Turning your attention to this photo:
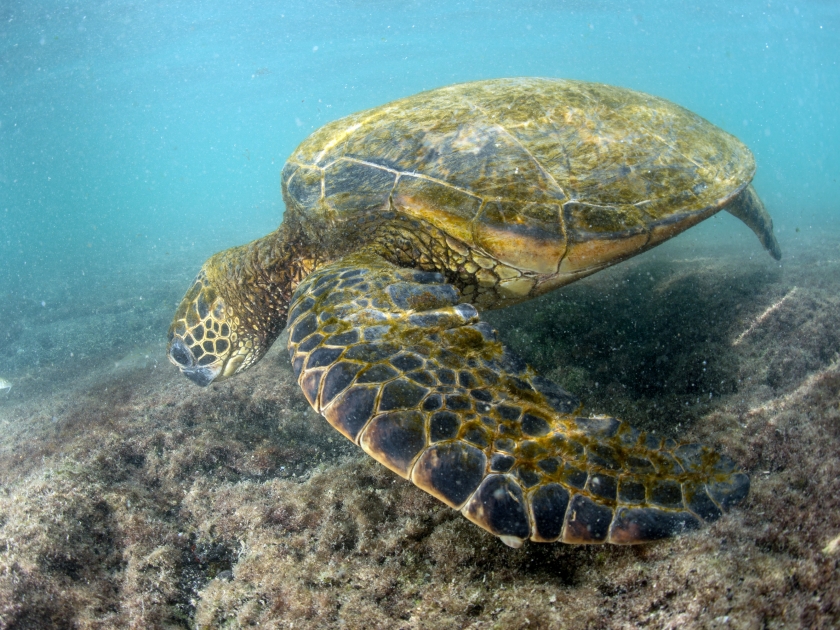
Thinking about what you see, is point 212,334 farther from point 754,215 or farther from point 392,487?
point 754,215

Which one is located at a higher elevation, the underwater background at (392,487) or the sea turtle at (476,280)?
the sea turtle at (476,280)

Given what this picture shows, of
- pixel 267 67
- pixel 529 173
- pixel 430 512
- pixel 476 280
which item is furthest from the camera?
pixel 267 67

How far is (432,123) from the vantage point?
10.2ft

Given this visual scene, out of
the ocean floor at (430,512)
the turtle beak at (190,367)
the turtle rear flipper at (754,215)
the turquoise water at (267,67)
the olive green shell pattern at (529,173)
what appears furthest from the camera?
the turquoise water at (267,67)

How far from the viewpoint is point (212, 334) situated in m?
3.63

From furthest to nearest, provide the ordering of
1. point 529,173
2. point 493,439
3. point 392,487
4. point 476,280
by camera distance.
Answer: point 476,280
point 529,173
point 392,487
point 493,439

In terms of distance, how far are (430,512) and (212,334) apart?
2671mm

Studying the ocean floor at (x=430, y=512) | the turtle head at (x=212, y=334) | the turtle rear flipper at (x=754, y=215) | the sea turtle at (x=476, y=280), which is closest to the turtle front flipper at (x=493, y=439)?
the sea turtle at (x=476, y=280)

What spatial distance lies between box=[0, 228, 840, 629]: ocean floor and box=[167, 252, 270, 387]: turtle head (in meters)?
0.38

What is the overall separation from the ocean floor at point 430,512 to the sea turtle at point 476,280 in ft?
0.61

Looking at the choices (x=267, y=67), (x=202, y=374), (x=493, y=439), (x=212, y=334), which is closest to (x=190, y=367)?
(x=202, y=374)

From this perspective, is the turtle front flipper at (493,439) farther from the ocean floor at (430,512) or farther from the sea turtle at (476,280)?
the ocean floor at (430,512)

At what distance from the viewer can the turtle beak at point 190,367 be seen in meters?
3.61

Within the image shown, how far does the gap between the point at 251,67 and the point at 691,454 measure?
53.4 meters
